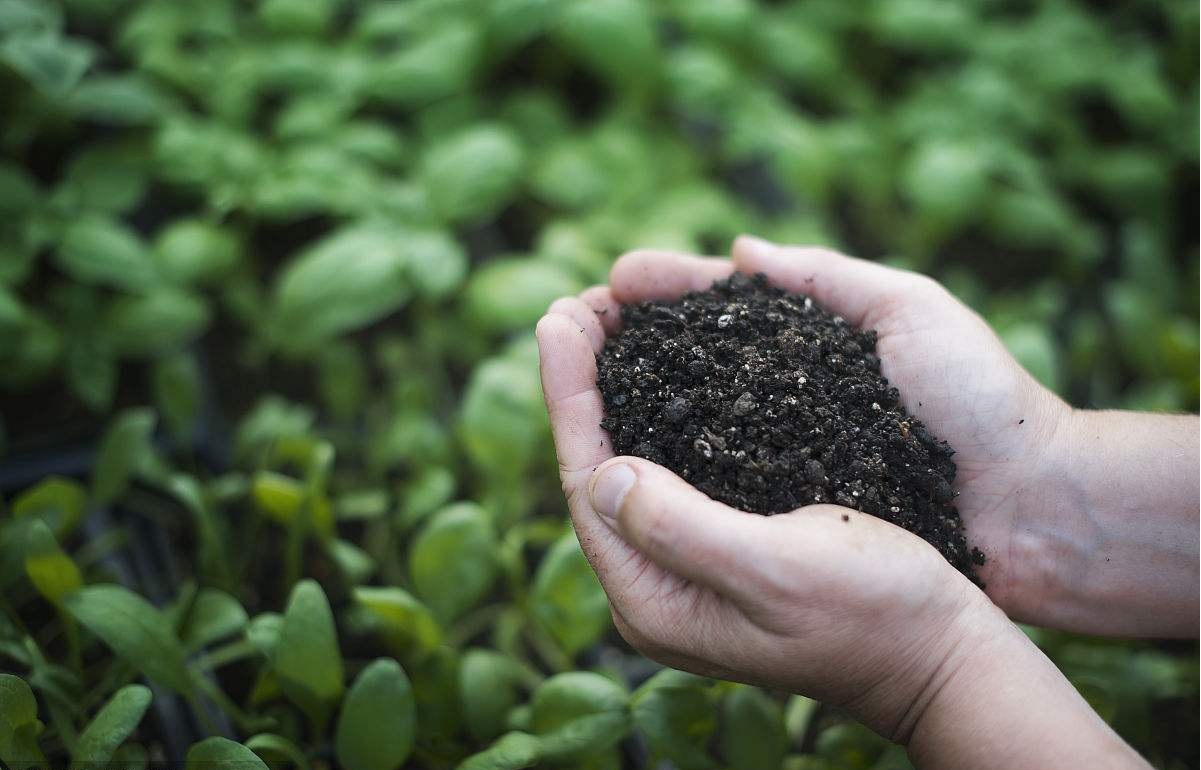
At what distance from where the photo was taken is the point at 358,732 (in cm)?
103

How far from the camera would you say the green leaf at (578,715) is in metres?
1.03

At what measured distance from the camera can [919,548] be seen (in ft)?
2.95

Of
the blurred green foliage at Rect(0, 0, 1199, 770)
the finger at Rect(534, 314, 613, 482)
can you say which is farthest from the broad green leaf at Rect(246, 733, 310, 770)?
the finger at Rect(534, 314, 613, 482)

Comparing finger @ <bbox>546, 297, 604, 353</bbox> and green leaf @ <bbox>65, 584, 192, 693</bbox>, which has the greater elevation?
finger @ <bbox>546, 297, 604, 353</bbox>

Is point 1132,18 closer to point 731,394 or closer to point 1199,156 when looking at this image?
point 1199,156

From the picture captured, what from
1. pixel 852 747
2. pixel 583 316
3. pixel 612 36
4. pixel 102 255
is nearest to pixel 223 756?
pixel 583 316

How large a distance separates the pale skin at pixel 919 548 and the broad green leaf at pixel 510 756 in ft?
0.58

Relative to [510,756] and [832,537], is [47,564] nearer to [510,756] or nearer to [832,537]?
[510,756]

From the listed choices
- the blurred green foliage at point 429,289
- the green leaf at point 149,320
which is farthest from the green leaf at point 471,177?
the green leaf at point 149,320

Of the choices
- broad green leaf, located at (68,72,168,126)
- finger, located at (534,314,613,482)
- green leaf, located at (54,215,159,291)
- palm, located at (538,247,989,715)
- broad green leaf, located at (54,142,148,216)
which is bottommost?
palm, located at (538,247,989,715)

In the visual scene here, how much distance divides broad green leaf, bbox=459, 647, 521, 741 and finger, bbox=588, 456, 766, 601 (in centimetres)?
41

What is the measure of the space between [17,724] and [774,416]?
0.96m

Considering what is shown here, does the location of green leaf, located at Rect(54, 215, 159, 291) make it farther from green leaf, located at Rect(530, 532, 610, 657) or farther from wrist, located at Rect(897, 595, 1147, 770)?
wrist, located at Rect(897, 595, 1147, 770)

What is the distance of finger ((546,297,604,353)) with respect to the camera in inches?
44.1
